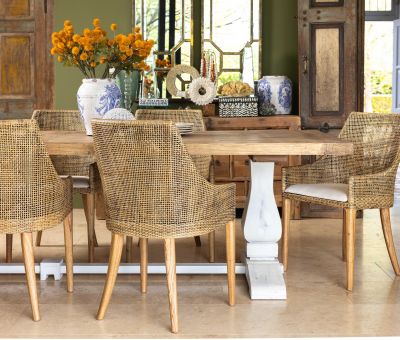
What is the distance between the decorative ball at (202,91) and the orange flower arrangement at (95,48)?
1.87m

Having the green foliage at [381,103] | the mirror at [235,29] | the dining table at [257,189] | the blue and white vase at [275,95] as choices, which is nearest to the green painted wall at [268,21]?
the mirror at [235,29]

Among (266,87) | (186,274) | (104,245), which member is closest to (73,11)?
(266,87)

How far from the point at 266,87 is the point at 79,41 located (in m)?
2.45

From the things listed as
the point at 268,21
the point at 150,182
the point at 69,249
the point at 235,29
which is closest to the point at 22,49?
the point at 235,29

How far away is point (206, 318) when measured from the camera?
3.27m

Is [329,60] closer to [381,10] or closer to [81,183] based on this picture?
[81,183]

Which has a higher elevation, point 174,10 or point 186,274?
point 174,10

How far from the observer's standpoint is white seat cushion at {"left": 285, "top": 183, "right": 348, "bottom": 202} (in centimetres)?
381

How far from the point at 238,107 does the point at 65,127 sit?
1.62m

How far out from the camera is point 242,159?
5.87 m

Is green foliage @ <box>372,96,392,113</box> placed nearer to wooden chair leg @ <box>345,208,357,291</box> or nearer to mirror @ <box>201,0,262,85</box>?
mirror @ <box>201,0,262,85</box>

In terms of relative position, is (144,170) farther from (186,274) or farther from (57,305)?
(186,274)

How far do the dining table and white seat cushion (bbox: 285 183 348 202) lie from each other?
0.27 m

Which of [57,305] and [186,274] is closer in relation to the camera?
[57,305]
